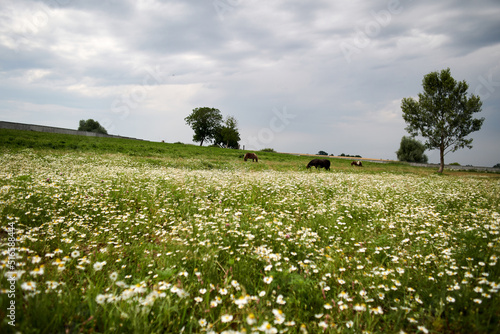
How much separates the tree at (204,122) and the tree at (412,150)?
237ft

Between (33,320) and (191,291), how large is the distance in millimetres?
1614

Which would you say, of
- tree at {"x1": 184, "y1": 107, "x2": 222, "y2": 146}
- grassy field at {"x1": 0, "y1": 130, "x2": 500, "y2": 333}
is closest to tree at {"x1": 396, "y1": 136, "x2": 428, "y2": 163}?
tree at {"x1": 184, "y1": 107, "x2": 222, "y2": 146}

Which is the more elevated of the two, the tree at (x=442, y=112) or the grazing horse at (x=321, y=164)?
the tree at (x=442, y=112)

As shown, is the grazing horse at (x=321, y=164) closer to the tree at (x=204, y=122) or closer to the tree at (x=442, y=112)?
the tree at (x=442, y=112)

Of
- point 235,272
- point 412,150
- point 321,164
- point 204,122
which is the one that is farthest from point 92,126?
point 412,150

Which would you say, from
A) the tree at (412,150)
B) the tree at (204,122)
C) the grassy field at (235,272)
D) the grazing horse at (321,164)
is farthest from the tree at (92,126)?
the tree at (412,150)

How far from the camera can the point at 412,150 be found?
8788 cm

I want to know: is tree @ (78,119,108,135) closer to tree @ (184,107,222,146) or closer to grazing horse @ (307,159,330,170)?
tree @ (184,107,222,146)

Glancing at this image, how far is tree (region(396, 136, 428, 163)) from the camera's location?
86912mm

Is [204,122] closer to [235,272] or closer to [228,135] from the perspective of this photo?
[228,135]

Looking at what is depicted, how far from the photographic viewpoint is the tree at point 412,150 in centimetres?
8691

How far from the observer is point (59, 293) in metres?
2.45

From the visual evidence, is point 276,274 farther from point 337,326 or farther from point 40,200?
point 40,200

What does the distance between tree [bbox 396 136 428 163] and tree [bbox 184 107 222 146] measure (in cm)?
7220
